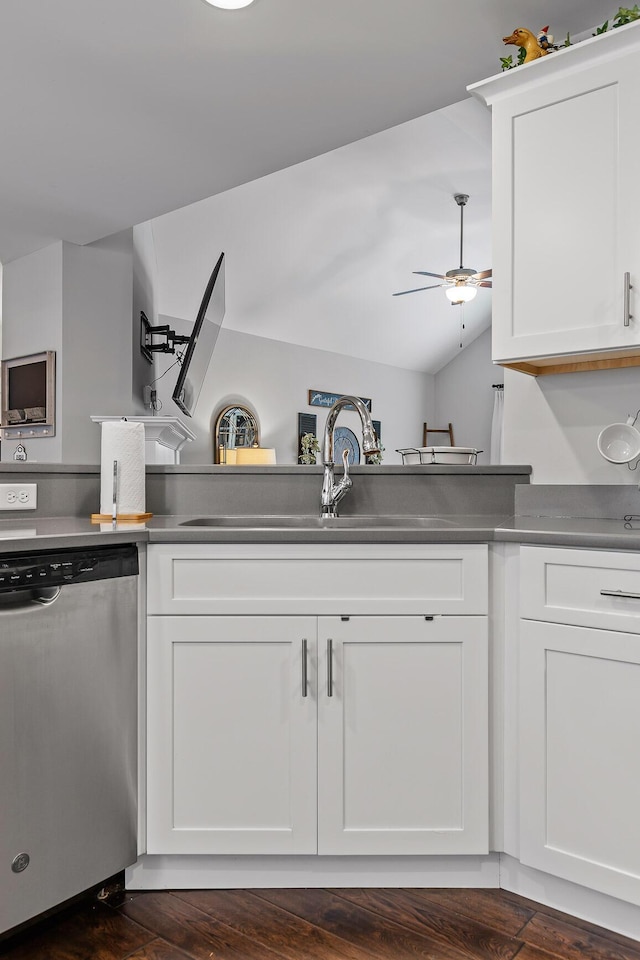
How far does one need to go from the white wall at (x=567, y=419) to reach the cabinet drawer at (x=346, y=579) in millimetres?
653

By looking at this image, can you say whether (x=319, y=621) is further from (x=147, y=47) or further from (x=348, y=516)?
(x=147, y=47)

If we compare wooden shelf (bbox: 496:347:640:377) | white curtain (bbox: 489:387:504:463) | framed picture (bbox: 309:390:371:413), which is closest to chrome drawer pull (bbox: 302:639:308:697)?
wooden shelf (bbox: 496:347:640:377)

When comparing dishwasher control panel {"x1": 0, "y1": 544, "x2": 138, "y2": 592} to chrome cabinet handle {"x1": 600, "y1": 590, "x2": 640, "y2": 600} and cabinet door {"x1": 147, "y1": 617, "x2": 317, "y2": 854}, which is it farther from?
chrome cabinet handle {"x1": 600, "y1": 590, "x2": 640, "y2": 600}

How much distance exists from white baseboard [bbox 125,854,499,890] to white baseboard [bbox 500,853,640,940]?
0.04 m

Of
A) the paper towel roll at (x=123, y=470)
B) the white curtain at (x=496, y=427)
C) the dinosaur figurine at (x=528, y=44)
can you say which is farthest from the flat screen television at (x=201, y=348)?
the white curtain at (x=496, y=427)

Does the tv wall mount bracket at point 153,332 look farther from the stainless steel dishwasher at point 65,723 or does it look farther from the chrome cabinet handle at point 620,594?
the chrome cabinet handle at point 620,594

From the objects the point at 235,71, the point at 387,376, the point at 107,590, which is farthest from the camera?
the point at 387,376

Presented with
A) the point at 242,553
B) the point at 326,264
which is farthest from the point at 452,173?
the point at 242,553

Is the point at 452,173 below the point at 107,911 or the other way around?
the other way around

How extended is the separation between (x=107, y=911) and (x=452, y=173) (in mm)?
5592

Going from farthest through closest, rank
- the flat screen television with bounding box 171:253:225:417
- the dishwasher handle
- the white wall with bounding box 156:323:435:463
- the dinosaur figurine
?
the white wall with bounding box 156:323:435:463
the flat screen television with bounding box 171:253:225:417
the dinosaur figurine
the dishwasher handle

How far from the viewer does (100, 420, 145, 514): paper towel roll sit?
197cm

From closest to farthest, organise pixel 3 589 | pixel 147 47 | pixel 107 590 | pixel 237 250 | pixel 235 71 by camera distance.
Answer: pixel 3 589 → pixel 107 590 → pixel 147 47 → pixel 235 71 → pixel 237 250

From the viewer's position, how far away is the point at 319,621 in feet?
5.17
